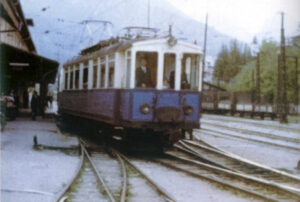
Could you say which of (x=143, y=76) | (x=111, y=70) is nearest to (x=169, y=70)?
(x=143, y=76)

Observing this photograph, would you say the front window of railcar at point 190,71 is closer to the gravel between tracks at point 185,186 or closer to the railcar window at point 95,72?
the gravel between tracks at point 185,186

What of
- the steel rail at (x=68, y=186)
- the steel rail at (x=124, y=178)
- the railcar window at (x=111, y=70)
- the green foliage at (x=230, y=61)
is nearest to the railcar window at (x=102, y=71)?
the railcar window at (x=111, y=70)

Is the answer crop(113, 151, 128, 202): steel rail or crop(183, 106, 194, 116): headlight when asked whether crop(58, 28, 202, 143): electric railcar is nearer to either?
crop(183, 106, 194, 116): headlight

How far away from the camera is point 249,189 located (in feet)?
24.3

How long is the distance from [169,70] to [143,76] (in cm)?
72

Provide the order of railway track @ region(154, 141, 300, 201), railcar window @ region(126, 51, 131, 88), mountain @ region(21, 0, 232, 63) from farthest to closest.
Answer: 1. mountain @ region(21, 0, 232, 63)
2. railcar window @ region(126, 51, 131, 88)
3. railway track @ region(154, 141, 300, 201)

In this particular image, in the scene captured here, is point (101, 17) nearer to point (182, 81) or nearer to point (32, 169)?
point (182, 81)

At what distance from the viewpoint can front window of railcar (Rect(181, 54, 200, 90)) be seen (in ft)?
37.2

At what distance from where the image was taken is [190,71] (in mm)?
11625

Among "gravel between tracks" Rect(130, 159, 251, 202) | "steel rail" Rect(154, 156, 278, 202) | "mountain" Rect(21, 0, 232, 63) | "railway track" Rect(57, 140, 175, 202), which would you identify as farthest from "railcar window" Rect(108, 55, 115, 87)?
"gravel between tracks" Rect(130, 159, 251, 202)

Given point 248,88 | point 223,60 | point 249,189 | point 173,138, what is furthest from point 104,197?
point 223,60

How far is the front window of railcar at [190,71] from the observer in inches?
447

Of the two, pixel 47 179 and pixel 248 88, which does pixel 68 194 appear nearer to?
pixel 47 179

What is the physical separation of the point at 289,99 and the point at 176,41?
3338 centimetres
